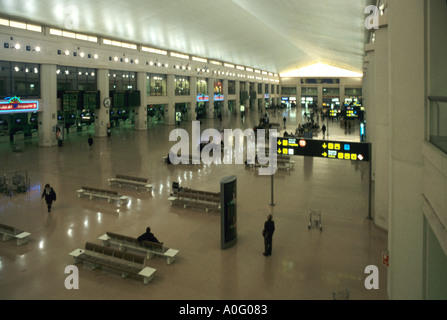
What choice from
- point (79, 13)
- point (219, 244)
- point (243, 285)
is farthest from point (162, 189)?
point (79, 13)

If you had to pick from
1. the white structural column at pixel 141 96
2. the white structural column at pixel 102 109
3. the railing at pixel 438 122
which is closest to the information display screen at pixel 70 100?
the white structural column at pixel 102 109

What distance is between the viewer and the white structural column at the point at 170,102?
40853mm

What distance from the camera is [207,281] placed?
6.99 m

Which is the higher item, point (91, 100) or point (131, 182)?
point (91, 100)

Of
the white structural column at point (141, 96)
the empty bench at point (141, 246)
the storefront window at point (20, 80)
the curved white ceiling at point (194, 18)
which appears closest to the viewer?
the empty bench at point (141, 246)

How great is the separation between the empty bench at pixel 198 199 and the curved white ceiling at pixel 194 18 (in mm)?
10967

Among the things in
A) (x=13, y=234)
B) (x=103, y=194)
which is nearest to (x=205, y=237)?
(x=13, y=234)

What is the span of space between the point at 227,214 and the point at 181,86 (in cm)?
3782

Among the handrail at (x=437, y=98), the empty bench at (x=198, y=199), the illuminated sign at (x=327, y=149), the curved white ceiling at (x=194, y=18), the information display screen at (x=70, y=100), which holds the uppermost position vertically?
the curved white ceiling at (x=194, y=18)

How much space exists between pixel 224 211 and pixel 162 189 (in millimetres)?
6230

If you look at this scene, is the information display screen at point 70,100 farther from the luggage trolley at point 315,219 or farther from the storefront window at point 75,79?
the luggage trolley at point 315,219

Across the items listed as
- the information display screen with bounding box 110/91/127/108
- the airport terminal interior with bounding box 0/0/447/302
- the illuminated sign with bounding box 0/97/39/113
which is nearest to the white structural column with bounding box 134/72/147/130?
the information display screen with bounding box 110/91/127/108

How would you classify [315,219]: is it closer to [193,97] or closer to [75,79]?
[75,79]

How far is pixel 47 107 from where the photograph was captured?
2516 centimetres
